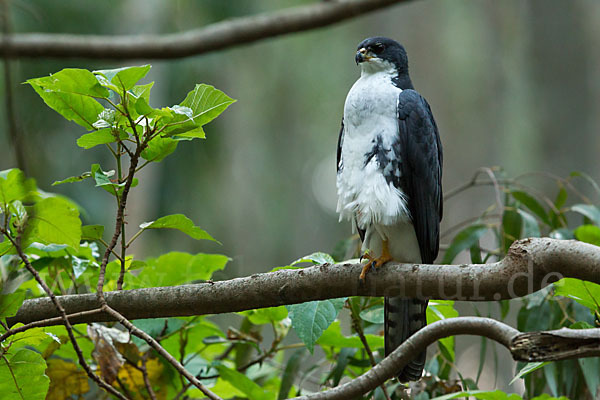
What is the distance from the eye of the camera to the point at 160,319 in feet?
8.12

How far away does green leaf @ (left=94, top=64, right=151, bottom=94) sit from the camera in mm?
1787

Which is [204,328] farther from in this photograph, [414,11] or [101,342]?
[414,11]

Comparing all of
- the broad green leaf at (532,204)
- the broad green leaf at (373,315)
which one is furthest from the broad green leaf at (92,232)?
the broad green leaf at (532,204)

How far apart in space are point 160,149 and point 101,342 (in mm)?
729

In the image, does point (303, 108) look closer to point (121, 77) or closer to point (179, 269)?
point (179, 269)

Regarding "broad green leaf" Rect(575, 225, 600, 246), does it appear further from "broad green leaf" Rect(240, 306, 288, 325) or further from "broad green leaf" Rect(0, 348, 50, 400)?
"broad green leaf" Rect(0, 348, 50, 400)

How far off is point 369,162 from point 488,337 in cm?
139

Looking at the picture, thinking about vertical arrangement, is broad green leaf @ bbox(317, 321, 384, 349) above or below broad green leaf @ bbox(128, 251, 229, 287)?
below

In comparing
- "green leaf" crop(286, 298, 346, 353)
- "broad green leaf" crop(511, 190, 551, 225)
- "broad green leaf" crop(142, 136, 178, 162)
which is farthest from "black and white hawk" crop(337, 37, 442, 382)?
"broad green leaf" crop(142, 136, 178, 162)

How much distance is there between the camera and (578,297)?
6.03 feet

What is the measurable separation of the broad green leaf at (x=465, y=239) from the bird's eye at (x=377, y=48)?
106 centimetres

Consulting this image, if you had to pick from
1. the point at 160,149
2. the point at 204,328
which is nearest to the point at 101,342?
the point at 204,328

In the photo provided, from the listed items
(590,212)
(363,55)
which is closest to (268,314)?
(363,55)

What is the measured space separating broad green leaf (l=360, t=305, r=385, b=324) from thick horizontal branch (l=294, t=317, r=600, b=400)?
2.03 feet
